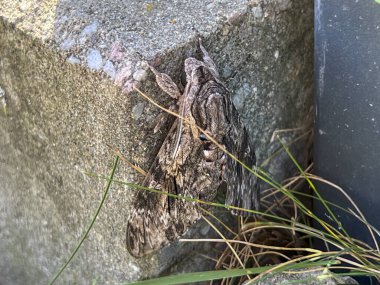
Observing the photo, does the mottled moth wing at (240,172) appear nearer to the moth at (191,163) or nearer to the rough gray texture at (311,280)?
the moth at (191,163)

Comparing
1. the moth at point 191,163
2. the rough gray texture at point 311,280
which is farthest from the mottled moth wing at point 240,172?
the rough gray texture at point 311,280

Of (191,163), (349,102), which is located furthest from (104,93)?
(349,102)

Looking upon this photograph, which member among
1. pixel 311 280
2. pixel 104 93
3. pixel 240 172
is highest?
pixel 104 93

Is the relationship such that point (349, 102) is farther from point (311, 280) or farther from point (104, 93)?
point (104, 93)

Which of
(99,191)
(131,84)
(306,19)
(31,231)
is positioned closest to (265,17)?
(306,19)

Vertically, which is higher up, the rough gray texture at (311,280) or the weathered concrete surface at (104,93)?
the weathered concrete surface at (104,93)

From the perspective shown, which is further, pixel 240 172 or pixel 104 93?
pixel 240 172
